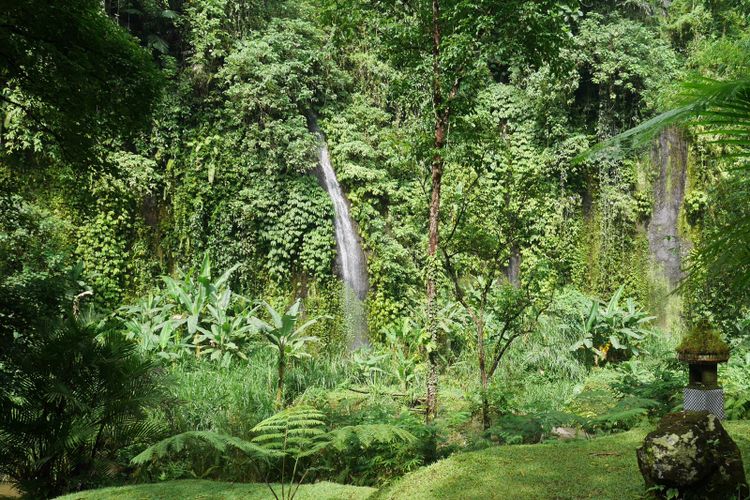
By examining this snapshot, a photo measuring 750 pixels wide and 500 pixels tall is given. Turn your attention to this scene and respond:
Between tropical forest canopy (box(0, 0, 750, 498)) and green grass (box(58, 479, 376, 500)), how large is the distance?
1.12ft

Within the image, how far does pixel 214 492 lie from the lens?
358cm

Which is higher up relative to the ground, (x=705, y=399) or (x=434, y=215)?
(x=434, y=215)

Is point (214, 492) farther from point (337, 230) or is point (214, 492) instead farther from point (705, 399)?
point (337, 230)

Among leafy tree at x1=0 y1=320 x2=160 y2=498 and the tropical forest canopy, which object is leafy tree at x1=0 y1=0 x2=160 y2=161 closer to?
the tropical forest canopy

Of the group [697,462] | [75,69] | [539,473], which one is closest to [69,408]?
[75,69]

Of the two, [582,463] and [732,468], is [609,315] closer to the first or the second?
[582,463]

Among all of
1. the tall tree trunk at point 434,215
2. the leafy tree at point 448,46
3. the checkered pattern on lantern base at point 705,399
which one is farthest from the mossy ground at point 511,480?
the leafy tree at point 448,46

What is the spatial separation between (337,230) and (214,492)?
7.34m

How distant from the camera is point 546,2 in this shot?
212 inches

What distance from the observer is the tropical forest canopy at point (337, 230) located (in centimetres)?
469

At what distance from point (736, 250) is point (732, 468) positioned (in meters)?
1.45

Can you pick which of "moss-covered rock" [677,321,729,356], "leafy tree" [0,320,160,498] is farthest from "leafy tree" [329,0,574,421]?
"leafy tree" [0,320,160,498]

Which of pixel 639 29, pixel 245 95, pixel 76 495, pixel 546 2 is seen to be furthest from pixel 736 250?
pixel 639 29

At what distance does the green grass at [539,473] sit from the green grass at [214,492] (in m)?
0.35
